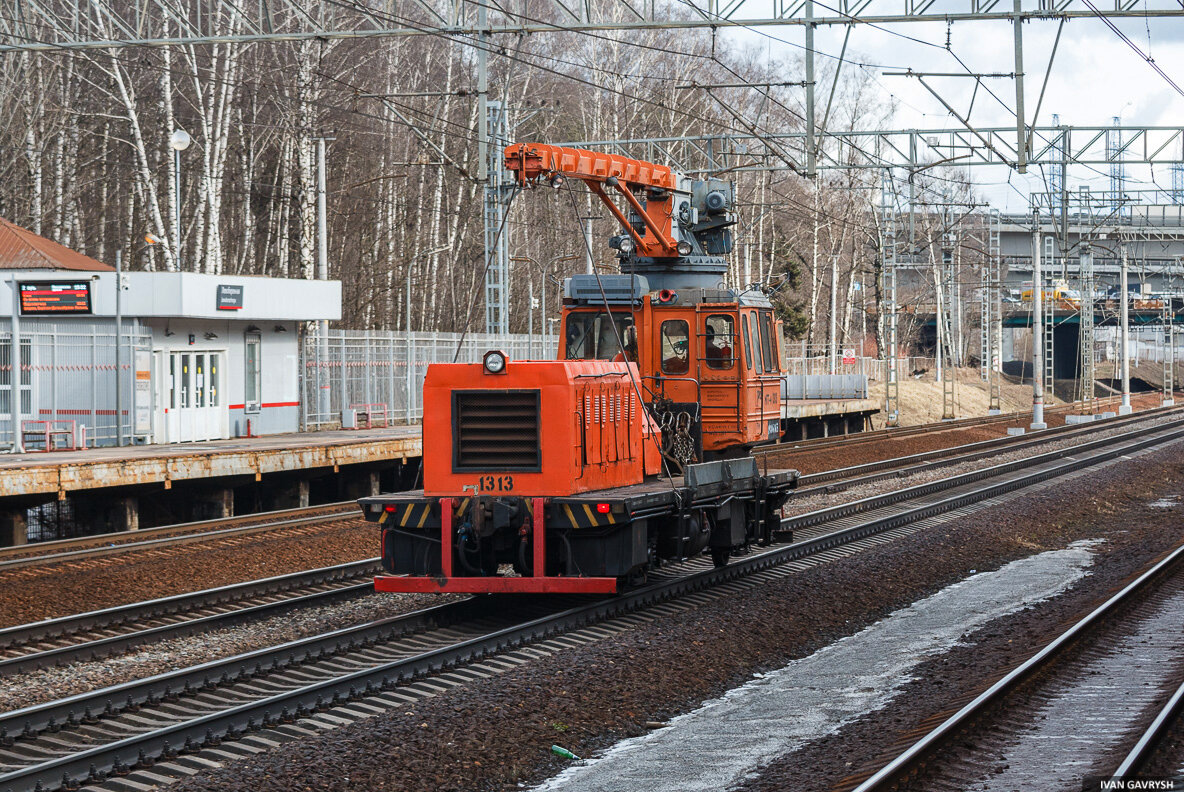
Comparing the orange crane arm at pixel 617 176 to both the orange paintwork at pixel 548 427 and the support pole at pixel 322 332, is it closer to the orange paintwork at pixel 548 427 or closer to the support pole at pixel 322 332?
the orange paintwork at pixel 548 427

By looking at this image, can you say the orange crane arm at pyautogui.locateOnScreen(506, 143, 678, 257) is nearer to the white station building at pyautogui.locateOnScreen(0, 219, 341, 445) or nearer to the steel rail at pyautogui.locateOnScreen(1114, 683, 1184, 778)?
the steel rail at pyautogui.locateOnScreen(1114, 683, 1184, 778)

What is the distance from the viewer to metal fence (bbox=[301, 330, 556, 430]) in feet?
111

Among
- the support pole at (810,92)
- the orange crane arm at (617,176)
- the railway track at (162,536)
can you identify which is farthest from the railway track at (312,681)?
the support pole at (810,92)

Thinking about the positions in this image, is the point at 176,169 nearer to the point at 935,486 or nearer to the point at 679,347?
the point at 935,486

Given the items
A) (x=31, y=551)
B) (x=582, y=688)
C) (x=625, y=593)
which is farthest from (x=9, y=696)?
(x=31, y=551)

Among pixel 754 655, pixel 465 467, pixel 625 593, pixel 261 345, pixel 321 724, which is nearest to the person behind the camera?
pixel 321 724

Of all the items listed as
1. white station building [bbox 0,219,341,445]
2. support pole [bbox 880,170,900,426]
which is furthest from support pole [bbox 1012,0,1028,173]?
support pole [bbox 880,170,900,426]

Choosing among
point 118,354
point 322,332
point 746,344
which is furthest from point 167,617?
point 322,332

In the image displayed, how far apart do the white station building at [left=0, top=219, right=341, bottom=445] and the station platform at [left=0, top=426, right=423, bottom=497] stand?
839mm

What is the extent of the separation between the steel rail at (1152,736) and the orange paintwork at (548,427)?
210 inches

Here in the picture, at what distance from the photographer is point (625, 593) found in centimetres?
1323

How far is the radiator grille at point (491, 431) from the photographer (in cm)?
1205

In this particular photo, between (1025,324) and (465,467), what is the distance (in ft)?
307

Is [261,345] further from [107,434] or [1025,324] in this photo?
[1025,324]
